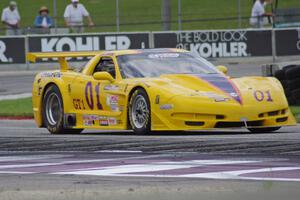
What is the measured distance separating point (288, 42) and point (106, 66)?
16.1 metres

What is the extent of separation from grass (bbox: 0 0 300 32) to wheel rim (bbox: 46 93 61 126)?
1772 cm

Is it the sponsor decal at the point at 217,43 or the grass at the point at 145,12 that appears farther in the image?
the grass at the point at 145,12

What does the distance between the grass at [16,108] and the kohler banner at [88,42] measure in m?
7.47

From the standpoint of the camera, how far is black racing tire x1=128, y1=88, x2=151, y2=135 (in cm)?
1284

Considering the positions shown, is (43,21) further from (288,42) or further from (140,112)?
(140,112)

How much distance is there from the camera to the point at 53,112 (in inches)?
591

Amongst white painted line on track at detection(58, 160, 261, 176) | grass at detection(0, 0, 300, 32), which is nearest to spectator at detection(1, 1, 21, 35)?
grass at detection(0, 0, 300, 32)

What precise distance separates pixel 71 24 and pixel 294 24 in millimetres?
7126

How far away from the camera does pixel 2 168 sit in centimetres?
910

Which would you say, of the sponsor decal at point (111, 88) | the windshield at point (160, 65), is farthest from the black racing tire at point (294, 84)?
the sponsor decal at point (111, 88)

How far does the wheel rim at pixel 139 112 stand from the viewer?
42.3 feet

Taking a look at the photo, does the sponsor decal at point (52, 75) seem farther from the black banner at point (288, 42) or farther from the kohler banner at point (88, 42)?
the black banner at point (288, 42)

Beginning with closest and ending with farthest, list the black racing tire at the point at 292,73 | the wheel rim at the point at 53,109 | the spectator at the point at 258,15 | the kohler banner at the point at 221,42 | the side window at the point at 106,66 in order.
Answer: the side window at the point at 106,66 < the wheel rim at the point at 53,109 < the black racing tire at the point at 292,73 < the kohler banner at the point at 221,42 < the spectator at the point at 258,15

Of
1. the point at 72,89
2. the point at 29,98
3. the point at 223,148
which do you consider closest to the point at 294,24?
the point at 29,98
